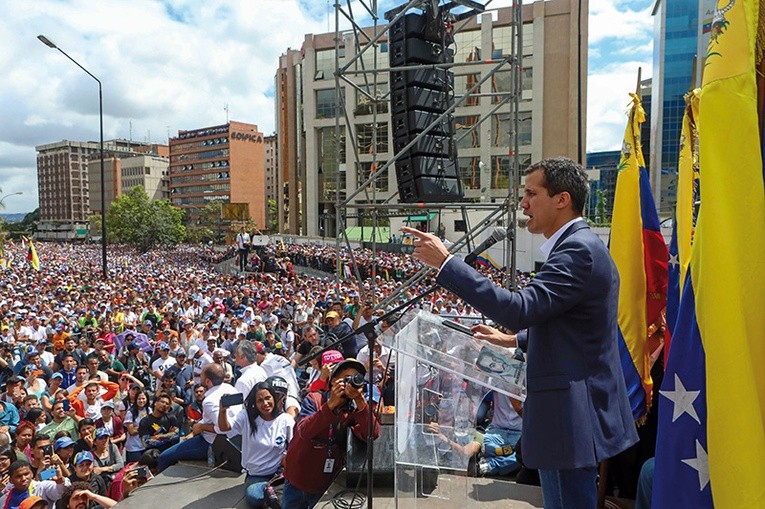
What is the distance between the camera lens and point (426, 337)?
2.49 m

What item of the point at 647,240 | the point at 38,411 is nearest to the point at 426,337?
the point at 647,240

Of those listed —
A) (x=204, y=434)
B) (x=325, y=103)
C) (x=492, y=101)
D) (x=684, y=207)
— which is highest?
(x=325, y=103)

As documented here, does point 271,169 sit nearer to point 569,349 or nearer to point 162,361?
point 162,361

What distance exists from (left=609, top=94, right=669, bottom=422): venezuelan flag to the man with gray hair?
10.9ft

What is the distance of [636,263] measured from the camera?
340 centimetres

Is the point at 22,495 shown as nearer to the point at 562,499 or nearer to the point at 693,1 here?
the point at 562,499

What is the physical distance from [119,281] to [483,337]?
Answer: 76.3ft

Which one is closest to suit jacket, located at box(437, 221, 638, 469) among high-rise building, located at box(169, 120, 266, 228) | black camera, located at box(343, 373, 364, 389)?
black camera, located at box(343, 373, 364, 389)

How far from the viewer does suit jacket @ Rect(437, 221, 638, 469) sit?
185cm

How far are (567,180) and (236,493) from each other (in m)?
3.62

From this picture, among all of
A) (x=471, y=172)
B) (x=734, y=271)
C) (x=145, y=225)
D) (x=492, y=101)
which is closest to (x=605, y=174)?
(x=471, y=172)

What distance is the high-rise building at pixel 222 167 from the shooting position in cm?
10462

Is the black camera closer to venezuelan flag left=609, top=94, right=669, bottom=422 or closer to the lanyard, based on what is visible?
the lanyard

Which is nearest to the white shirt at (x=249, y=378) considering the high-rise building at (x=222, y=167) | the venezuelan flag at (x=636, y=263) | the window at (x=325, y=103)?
the venezuelan flag at (x=636, y=263)
